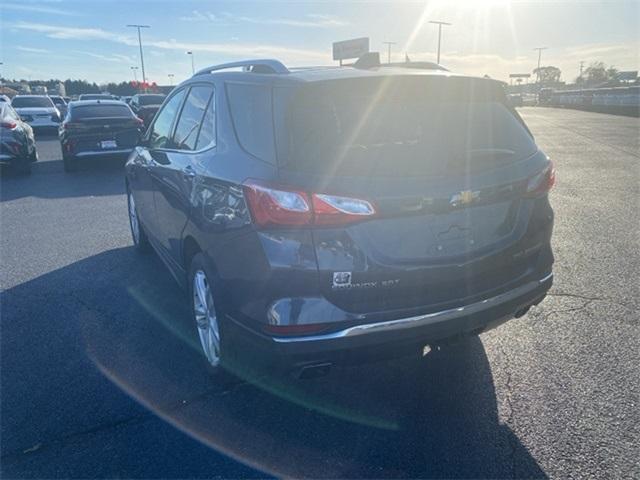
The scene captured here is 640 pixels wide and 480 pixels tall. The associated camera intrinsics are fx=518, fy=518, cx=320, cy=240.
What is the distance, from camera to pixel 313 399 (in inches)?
121

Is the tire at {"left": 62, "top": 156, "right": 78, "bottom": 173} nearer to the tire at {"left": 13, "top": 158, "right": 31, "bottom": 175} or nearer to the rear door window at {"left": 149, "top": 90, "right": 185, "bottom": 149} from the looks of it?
the tire at {"left": 13, "top": 158, "right": 31, "bottom": 175}

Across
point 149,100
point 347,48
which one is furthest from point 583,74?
point 149,100

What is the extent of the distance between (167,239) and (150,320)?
69 cm

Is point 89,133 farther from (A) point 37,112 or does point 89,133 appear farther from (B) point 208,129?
(A) point 37,112

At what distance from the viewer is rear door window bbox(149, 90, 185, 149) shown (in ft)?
13.9

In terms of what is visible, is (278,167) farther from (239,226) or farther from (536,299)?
(536,299)

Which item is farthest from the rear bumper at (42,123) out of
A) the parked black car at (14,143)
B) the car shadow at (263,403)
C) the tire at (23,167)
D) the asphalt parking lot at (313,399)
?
the car shadow at (263,403)

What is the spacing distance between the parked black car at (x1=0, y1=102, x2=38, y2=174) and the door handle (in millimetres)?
9610

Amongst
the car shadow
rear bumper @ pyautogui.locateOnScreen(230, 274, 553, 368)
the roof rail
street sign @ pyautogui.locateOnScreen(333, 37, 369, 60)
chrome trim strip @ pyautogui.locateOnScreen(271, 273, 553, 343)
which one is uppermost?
street sign @ pyautogui.locateOnScreen(333, 37, 369, 60)

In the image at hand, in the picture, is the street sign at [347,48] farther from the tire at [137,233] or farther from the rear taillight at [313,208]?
the rear taillight at [313,208]

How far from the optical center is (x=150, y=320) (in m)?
4.17

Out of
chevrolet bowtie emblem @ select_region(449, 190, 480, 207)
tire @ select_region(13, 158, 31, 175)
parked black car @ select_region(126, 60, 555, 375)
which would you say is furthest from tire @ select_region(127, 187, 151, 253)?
tire @ select_region(13, 158, 31, 175)

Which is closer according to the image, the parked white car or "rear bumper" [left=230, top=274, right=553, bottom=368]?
"rear bumper" [left=230, top=274, right=553, bottom=368]

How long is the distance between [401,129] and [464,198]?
1.72 ft
